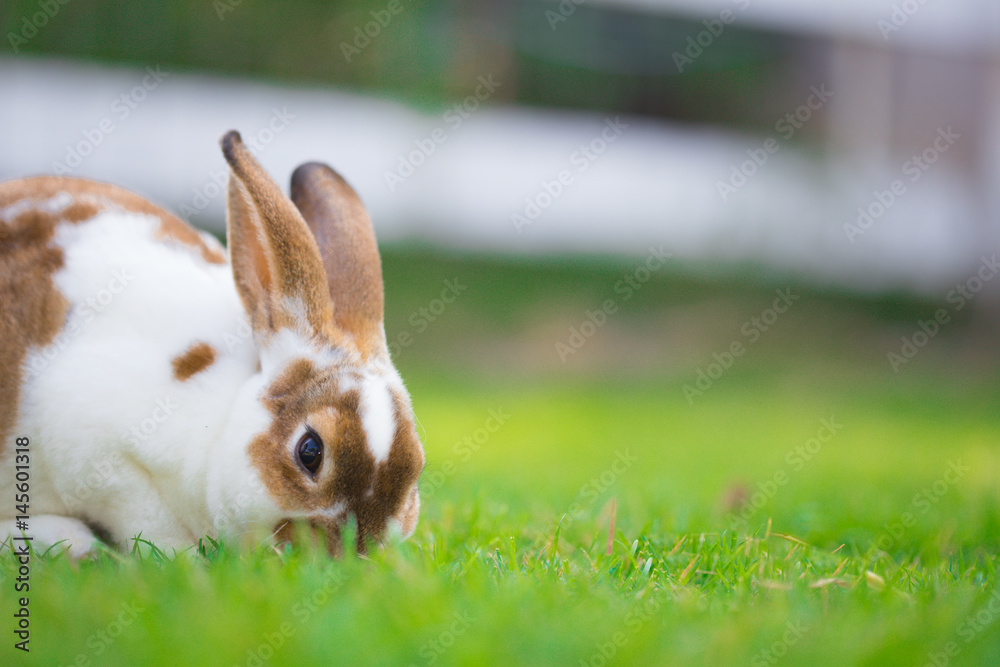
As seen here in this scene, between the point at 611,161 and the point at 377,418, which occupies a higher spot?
the point at 377,418

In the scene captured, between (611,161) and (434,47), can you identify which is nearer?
(434,47)

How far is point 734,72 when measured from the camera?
10.7 metres

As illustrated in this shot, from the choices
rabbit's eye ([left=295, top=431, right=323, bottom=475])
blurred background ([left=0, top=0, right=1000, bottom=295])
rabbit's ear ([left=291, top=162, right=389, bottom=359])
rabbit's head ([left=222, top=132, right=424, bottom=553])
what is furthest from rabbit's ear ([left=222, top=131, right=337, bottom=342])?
blurred background ([left=0, top=0, right=1000, bottom=295])

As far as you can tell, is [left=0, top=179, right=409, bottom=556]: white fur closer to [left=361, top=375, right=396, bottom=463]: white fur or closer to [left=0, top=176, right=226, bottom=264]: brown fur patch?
[left=361, top=375, right=396, bottom=463]: white fur

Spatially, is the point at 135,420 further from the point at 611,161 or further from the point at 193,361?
the point at 611,161

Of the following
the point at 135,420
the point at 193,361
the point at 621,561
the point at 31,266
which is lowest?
the point at 621,561

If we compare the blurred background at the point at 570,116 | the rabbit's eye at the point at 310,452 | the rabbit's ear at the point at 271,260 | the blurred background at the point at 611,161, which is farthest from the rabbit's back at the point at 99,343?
the blurred background at the point at 570,116

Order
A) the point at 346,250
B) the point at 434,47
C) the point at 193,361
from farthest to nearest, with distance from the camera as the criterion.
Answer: the point at 434,47 < the point at 346,250 < the point at 193,361

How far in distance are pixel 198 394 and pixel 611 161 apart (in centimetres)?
793

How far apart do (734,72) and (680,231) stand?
7.94 feet

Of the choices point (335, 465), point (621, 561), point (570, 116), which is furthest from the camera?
point (570, 116)

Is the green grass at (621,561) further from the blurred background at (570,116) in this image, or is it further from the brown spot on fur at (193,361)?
the blurred background at (570,116)

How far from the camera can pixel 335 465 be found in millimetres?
1970

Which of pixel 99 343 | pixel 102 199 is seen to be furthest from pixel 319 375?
pixel 102 199
